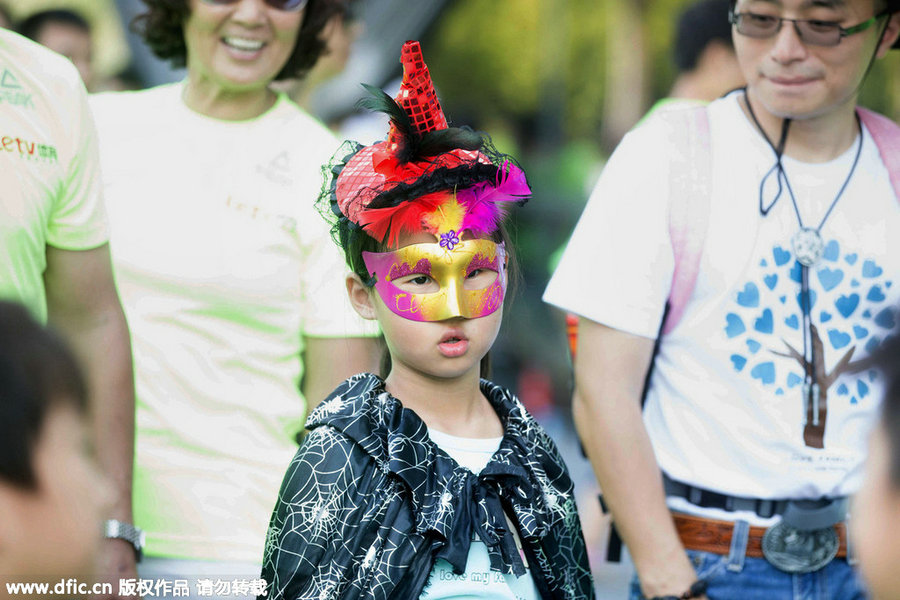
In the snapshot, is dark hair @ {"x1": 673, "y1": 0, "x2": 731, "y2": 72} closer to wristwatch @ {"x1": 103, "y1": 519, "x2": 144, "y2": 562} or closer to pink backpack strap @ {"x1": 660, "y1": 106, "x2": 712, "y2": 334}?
pink backpack strap @ {"x1": 660, "y1": 106, "x2": 712, "y2": 334}

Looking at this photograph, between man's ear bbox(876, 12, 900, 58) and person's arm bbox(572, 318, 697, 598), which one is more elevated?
man's ear bbox(876, 12, 900, 58)

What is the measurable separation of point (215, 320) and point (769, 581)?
65.7 inches

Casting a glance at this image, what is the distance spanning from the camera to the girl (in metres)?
2.59

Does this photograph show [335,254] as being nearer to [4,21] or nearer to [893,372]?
[893,372]

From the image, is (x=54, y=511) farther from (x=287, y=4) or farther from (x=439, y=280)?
(x=287, y=4)

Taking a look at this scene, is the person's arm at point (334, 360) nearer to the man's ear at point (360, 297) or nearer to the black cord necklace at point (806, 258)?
the man's ear at point (360, 297)

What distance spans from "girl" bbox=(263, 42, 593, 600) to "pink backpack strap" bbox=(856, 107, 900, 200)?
48.9 inches

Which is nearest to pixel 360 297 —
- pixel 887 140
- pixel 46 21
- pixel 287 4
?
pixel 287 4

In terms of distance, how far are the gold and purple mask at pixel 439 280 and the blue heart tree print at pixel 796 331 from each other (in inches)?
34.0

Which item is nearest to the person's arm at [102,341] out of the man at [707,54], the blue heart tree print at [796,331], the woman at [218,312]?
the woman at [218,312]

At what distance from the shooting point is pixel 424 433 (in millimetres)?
2717

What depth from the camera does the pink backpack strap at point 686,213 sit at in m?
3.30

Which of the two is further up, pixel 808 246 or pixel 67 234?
pixel 808 246

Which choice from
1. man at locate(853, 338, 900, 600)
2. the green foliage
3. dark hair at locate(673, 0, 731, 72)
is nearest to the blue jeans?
man at locate(853, 338, 900, 600)
